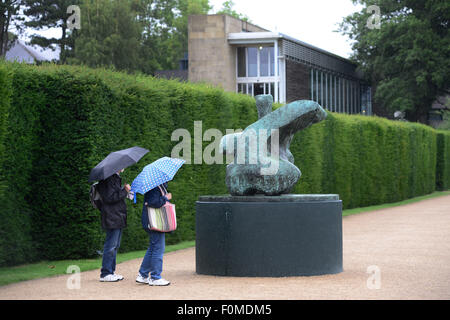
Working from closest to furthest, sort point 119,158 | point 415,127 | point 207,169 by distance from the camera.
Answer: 1. point 119,158
2. point 207,169
3. point 415,127

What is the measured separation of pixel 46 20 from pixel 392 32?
2121 cm

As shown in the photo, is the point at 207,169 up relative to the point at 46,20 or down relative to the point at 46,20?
down

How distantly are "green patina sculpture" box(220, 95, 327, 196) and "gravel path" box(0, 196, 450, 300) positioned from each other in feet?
4.18

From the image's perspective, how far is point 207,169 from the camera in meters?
14.8

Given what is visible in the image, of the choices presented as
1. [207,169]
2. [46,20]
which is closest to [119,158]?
[207,169]

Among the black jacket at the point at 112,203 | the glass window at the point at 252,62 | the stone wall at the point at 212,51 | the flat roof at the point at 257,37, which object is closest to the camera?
the black jacket at the point at 112,203

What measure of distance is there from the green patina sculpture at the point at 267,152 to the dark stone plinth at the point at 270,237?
0.32 metres

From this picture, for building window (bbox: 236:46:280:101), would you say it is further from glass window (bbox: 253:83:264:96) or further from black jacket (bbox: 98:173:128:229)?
black jacket (bbox: 98:173:128:229)

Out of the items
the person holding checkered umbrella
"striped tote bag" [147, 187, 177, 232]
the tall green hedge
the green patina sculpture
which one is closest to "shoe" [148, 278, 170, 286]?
the person holding checkered umbrella

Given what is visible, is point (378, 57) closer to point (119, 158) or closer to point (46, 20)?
point (46, 20)

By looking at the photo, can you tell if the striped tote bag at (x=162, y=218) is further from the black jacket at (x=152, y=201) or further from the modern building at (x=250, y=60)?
Result: the modern building at (x=250, y=60)

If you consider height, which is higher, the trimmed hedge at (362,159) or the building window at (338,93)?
the building window at (338,93)

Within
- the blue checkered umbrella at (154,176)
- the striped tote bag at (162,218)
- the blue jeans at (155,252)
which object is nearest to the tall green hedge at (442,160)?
the blue checkered umbrella at (154,176)

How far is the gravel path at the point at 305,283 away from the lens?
24.7 ft
